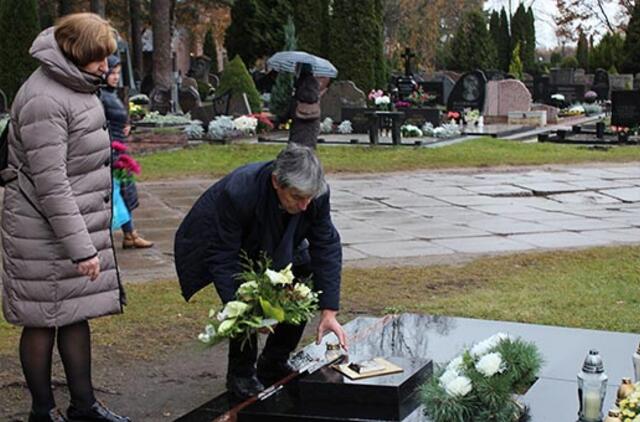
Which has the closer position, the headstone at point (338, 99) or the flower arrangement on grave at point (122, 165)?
the flower arrangement on grave at point (122, 165)

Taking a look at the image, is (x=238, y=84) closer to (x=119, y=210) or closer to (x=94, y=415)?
(x=119, y=210)

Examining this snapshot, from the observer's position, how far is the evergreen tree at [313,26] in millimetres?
27469

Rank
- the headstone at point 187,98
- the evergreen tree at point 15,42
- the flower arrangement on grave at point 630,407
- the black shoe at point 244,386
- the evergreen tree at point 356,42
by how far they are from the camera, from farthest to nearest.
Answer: the evergreen tree at point 15,42
the evergreen tree at point 356,42
the headstone at point 187,98
the black shoe at point 244,386
the flower arrangement on grave at point 630,407

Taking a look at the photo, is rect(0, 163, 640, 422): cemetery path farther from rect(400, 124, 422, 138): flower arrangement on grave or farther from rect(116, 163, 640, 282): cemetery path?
rect(400, 124, 422, 138): flower arrangement on grave

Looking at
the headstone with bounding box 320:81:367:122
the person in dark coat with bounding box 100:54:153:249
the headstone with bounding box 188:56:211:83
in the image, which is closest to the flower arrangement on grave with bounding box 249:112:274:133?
the headstone with bounding box 320:81:367:122

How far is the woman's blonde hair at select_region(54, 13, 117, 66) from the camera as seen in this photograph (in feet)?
12.9

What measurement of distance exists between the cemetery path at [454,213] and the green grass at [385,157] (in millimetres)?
655

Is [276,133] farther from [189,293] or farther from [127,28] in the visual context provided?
[127,28]

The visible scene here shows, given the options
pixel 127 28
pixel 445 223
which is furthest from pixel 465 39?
pixel 445 223

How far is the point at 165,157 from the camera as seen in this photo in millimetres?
15805

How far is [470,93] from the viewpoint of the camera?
24641mm

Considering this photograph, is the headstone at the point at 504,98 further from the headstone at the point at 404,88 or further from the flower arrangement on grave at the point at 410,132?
the flower arrangement on grave at the point at 410,132

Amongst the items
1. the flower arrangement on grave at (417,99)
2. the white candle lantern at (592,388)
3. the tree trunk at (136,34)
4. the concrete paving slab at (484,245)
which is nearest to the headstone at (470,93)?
the flower arrangement on grave at (417,99)

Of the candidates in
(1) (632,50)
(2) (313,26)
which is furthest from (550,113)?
(1) (632,50)
